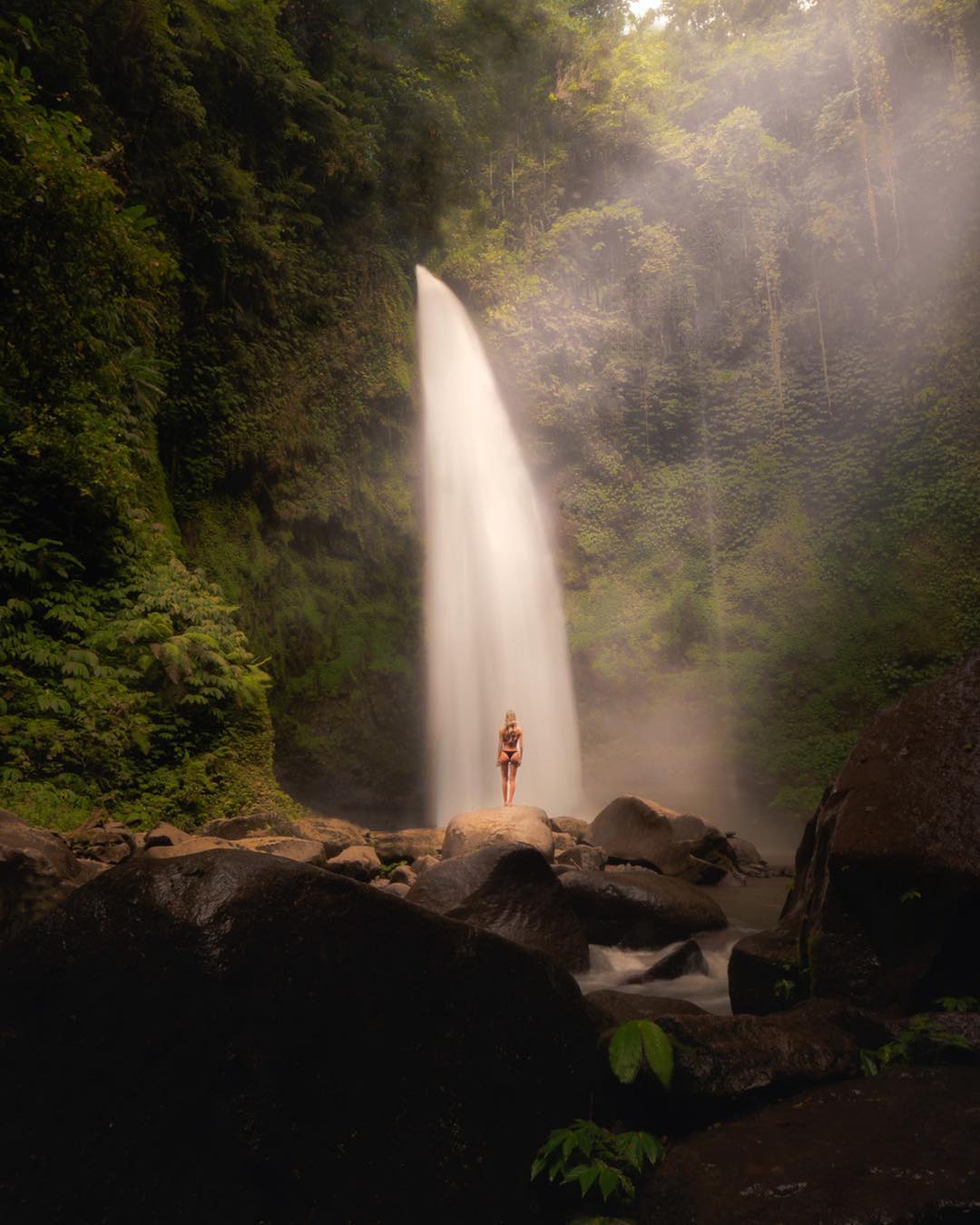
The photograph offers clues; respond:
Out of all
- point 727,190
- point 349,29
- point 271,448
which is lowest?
point 271,448

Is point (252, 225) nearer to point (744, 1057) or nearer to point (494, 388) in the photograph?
point (494, 388)

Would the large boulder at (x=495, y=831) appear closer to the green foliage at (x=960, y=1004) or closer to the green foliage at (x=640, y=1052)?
the green foliage at (x=960, y=1004)

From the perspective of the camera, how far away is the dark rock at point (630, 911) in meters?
6.54

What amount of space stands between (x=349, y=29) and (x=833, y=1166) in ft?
80.3

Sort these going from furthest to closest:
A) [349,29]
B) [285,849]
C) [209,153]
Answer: [349,29]
[209,153]
[285,849]

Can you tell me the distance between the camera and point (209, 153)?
46.2 feet

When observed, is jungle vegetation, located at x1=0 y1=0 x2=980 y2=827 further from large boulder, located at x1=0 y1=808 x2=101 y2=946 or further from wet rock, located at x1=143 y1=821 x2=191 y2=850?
large boulder, located at x1=0 y1=808 x2=101 y2=946

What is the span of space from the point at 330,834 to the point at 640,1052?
7.03m

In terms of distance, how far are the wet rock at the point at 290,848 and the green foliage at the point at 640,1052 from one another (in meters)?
4.42

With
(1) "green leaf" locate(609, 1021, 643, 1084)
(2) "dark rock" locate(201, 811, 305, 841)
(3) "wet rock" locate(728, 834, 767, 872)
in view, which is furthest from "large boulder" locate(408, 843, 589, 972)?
(3) "wet rock" locate(728, 834, 767, 872)

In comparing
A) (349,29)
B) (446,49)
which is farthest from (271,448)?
(446,49)

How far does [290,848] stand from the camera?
6840 millimetres

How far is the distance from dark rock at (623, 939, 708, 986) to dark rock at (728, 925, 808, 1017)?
3.39ft

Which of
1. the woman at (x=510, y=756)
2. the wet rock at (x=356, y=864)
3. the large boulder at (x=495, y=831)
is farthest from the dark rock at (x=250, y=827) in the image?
the woman at (x=510, y=756)
